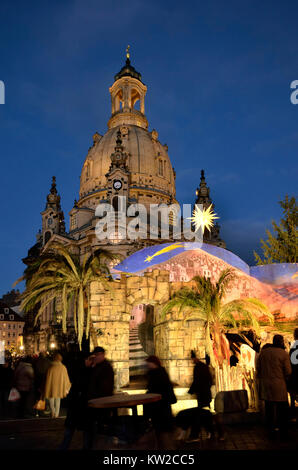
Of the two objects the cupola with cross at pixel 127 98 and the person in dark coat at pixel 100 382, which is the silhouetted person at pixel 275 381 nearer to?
the person in dark coat at pixel 100 382

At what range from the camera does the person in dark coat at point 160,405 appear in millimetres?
7098

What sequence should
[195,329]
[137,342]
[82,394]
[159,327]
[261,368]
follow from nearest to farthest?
[82,394] → [261,368] → [195,329] → [159,327] → [137,342]

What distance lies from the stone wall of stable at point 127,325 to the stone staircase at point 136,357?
502 cm

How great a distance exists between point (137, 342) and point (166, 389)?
67.4 ft

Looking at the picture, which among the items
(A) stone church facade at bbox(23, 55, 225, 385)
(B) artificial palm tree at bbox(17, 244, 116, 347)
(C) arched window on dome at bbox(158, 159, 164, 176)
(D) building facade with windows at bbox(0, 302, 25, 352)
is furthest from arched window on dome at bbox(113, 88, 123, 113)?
(B) artificial palm tree at bbox(17, 244, 116, 347)

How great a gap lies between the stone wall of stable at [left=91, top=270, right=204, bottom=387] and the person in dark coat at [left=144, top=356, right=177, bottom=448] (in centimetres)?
958

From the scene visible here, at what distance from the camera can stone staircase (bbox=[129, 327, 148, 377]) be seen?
74.3ft

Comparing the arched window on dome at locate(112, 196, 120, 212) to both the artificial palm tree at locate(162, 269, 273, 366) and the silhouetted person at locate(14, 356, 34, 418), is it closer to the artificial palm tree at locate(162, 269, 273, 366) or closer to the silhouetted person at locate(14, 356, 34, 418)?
the artificial palm tree at locate(162, 269, 273, 366)

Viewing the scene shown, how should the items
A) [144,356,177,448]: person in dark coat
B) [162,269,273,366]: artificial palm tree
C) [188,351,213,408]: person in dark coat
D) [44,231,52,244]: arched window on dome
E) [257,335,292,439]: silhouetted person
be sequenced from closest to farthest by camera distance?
[144,356,177,448]: person in dark coat
[257,335,292,439]: silhouetted person
[188,351,213,408]: person in dark coat
[162,269,273,366]: artificial palm tree
[44,231,52,244]: arched window on dome

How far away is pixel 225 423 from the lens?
10.1m

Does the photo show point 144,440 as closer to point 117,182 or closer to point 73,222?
point 117,182

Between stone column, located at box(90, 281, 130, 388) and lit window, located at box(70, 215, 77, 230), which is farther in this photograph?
lit window, located at box(70, 215, 77, 230)
